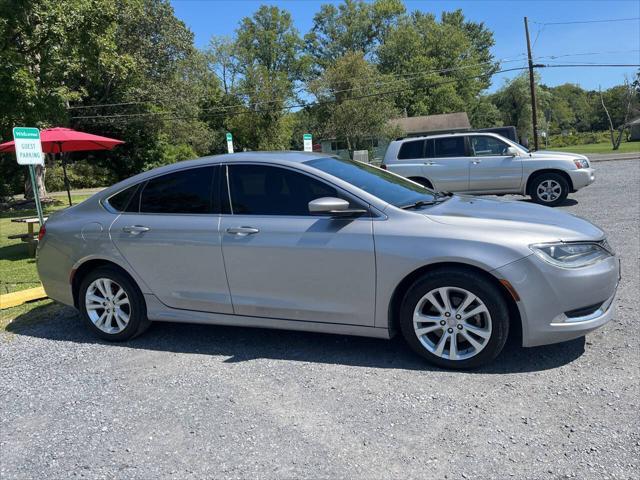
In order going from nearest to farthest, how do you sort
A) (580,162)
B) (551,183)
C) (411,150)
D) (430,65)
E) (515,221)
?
(515,221)
(580,162)
(551,183)
(411,150)
(430,65)

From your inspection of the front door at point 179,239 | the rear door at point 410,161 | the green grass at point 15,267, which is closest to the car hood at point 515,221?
the front door at point 179,239

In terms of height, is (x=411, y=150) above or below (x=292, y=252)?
above

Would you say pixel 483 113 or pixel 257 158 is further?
pixel 483 113

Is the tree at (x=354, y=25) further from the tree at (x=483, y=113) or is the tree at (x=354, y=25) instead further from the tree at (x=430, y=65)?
the tree at (x=483, y=113)

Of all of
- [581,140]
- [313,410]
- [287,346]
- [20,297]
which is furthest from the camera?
[581,140]

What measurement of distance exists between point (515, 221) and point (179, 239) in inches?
108

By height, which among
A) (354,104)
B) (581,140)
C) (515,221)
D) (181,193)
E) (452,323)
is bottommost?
(452,323)

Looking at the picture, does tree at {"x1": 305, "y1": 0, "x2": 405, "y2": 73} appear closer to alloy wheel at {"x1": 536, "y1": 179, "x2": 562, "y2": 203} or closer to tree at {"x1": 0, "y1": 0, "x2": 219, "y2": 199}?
tree at {"x1": 0, "y1": 0, "x2": 219, "y2": 199}

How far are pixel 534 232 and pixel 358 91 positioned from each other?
35.6 metres

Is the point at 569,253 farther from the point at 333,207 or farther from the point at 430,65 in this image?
the point at 430,65

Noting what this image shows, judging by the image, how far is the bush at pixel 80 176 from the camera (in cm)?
3241

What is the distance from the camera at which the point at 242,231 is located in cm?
416

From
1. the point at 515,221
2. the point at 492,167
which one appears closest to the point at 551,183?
the point at 492,167

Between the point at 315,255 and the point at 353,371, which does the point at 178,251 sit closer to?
the point at 315,255
